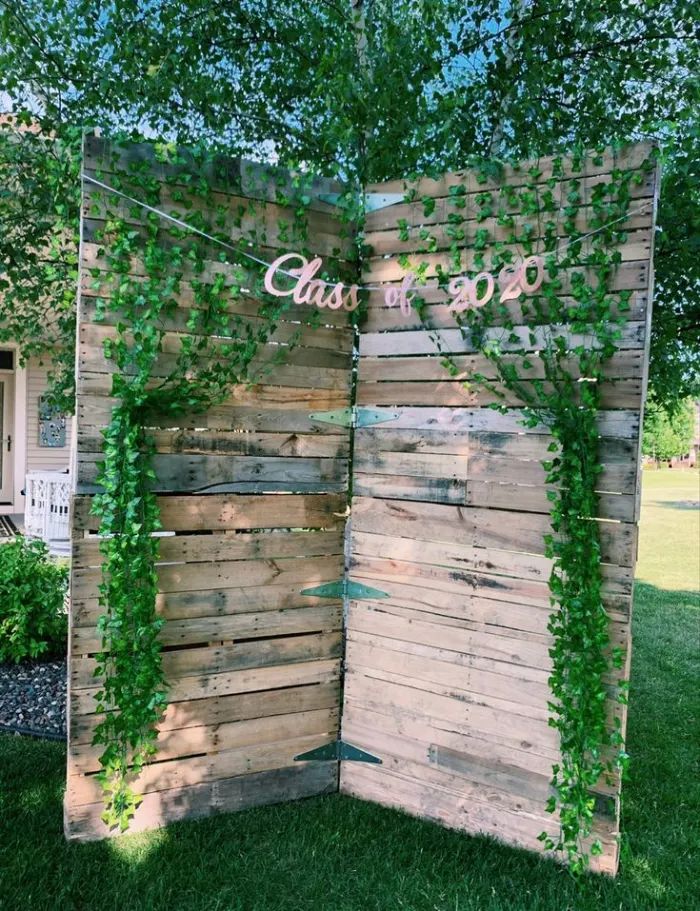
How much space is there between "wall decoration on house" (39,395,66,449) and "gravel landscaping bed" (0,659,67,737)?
317 inches

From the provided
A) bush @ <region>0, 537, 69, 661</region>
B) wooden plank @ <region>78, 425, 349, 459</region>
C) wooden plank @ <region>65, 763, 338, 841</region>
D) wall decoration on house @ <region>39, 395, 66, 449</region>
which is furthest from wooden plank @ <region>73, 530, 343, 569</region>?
wall decoration on house @ <region>39, 395, 66, 449</region>

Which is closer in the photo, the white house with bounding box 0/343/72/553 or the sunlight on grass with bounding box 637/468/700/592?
the sunlight on grass with bounding box 637/468/700/592

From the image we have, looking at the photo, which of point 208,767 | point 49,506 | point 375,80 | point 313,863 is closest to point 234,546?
point 208,767

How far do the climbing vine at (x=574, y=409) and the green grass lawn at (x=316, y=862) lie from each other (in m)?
0.27

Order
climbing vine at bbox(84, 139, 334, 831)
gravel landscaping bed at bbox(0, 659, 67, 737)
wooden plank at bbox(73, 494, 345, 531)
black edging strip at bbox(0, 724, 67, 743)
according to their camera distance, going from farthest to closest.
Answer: gravel landscaping bed at bbox(0, 659, 67, 737) < black edging strip at bbox(0, 724, 67, 743) < wooden plank at bbox(73, 494, 345, 531) < climbing vine at bbox(84, 139, 334, 831)

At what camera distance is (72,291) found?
4.91 metres

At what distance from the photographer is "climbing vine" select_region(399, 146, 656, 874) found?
2.93 meters

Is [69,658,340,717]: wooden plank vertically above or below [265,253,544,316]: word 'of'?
below

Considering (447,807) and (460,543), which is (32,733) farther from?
(460,543)

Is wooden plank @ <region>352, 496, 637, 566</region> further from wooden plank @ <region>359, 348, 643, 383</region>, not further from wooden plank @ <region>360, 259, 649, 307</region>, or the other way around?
wooden plank @ <region>360, 259, 649, 307</region>

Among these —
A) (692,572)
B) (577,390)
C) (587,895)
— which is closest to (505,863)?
(587,895)

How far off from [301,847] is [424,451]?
180 cm

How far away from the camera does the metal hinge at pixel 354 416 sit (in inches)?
139

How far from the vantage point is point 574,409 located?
Result: 295 centimetres
